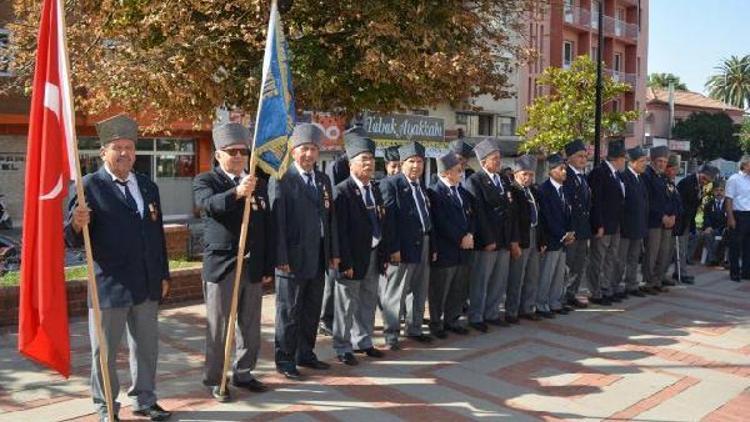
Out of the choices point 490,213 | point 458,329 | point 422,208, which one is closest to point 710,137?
point 490,213

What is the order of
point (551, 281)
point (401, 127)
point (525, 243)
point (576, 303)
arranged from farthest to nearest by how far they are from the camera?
1. point (401, 127)
2. point (576, 303)
3. point (551, 281)
4. point (525, 243)

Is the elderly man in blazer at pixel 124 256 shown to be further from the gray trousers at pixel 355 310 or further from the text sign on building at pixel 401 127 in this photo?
A: the text sign on building at pixel 401 127

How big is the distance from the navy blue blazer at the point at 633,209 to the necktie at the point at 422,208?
3480mm

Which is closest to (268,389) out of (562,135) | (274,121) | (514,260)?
(274,121)

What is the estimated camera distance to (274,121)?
5.07m

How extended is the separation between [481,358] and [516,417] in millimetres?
1416

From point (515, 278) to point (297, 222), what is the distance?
3.25 meters

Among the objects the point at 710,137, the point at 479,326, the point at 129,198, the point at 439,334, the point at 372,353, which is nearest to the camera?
the point at 129,198

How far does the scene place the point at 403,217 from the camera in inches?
266

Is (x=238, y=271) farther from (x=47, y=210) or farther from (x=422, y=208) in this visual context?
(x=422, y=208)

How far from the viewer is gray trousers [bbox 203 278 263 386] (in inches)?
202

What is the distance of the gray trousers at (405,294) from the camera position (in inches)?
266

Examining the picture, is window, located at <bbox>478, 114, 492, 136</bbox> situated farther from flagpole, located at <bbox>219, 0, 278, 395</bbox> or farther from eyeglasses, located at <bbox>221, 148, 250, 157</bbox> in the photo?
flagpole, located at <bbox>219, 0, 278, 395</bbox>

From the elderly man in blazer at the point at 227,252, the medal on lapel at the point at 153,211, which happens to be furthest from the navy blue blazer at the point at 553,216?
the medal on lapel at the point at 153,211
